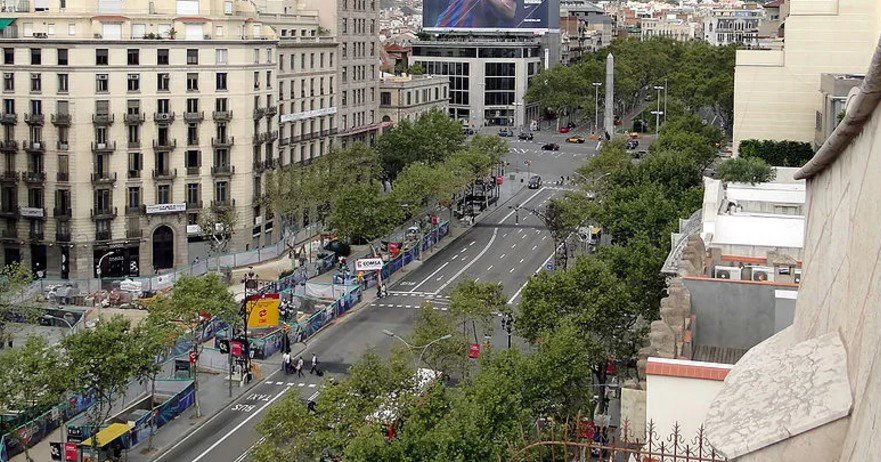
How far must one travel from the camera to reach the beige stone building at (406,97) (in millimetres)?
121750

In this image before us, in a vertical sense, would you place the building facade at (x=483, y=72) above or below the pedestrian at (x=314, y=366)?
above

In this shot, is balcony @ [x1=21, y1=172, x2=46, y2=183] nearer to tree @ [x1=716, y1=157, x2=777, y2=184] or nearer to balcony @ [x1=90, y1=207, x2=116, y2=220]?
balcony @ [x1=90, y1=207, x2=116, y2=220]

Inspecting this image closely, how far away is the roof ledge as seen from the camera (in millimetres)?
11203

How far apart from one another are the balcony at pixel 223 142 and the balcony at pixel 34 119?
10.3 metres

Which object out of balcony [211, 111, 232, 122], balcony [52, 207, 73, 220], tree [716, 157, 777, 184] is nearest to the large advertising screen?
balcony [211, 111, 232, 122]

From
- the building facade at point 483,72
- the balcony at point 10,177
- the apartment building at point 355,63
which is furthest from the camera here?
the building facade at point 483,72

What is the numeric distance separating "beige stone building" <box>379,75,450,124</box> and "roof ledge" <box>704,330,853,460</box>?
105 meters

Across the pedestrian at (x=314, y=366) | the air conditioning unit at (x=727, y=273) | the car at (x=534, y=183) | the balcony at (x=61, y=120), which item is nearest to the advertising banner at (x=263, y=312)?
the pedestrian at (x=314, y=366)

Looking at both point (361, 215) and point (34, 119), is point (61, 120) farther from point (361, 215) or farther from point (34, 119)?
point (361, 215)

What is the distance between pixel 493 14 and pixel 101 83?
91.9 metres

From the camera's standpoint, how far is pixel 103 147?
7494cm

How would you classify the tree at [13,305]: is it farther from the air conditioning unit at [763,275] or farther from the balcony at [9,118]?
the air conditioning unit at [763,275]

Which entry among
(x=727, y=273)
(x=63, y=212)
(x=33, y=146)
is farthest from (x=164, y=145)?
(x=727, y=273)

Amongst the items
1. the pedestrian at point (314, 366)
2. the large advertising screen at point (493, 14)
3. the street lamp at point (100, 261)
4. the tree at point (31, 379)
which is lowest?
the pedestrian at point (314, 366)
